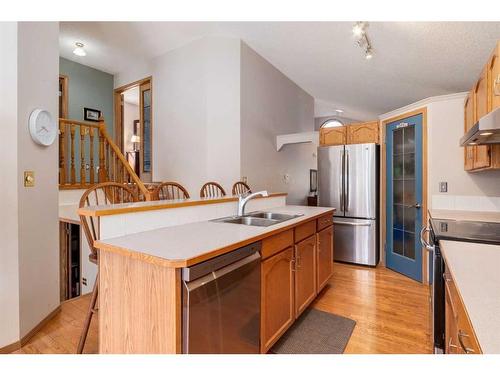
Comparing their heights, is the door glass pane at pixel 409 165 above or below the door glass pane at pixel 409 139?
below

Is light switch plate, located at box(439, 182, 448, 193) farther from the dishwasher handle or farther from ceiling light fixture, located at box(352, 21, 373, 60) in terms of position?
the dishwasher handle

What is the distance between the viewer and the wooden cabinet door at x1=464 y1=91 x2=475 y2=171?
8.18 ft

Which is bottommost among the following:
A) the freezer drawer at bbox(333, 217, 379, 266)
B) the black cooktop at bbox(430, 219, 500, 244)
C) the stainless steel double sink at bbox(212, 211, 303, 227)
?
the freezer drawer at bbox(333, 217, 379, 266)

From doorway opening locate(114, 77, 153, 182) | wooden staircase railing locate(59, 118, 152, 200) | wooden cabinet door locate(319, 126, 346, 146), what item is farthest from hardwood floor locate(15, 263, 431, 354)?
doorway opening locate(114, 77, 153, 182)

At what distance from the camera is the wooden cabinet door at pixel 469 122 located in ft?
8.18

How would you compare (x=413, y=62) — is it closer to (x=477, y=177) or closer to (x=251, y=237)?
(x=477, y=177)

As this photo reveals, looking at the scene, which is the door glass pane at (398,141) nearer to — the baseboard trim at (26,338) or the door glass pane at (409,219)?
the door glass pane at (409,219)

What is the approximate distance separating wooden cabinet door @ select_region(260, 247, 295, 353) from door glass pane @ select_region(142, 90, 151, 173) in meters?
3.82

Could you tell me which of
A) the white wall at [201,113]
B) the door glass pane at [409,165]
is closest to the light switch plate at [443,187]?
the door glass pane at [409,165]

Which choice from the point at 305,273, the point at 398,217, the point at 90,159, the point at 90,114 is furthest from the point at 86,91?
the point at 398,217

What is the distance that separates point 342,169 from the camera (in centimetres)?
393

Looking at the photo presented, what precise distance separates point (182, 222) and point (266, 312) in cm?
79

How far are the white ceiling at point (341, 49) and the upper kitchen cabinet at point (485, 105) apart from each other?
0.60 m

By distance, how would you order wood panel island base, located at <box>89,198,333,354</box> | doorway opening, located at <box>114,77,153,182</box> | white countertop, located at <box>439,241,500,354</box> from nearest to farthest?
white countertop, located at <box>439,241,500,354</box>
wood panel island base, located at <box>89,198,333,354</box>
doorway opening, located at <box>114,77,153,182</box>
